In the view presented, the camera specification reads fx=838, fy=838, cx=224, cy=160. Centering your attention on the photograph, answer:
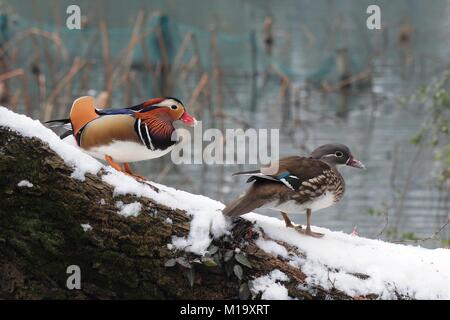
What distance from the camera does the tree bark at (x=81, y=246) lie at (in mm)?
3619

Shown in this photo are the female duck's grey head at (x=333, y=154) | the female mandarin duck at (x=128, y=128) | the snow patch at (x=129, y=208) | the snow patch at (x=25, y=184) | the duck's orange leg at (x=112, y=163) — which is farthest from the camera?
the female duck's grey head at (x=333, y=154)

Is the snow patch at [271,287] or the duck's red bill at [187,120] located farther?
the duck's red bill at [187,120]

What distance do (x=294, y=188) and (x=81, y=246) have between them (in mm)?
1108

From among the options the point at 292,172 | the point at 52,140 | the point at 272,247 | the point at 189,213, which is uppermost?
the point at 52,140

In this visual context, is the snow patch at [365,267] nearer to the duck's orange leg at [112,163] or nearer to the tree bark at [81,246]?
the tree bark at [81,246]

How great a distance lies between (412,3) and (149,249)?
33.6m

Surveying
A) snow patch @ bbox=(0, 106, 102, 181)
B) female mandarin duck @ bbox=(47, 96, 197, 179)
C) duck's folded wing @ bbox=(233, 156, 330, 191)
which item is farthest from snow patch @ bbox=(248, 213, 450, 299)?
snow patch @ bbox=(0, 106, 102, 181)

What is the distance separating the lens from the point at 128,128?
3.89 metres

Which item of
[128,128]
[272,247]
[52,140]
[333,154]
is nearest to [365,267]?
[272,247]

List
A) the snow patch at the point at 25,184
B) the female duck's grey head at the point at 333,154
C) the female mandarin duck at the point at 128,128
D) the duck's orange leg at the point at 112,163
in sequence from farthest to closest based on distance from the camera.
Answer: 1. the female duck's grey head at the point at 333,154
2. the duck's orange leg at the point at 112,163
3. the female mandarin duck at the point at 128,128
4. the snow patch at the point at 25,184

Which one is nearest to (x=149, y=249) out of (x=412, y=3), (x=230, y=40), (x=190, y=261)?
(x=190, y=261)

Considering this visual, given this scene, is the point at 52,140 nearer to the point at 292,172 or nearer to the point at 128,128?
the point at 128,128

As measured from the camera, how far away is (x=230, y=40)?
63.8ft

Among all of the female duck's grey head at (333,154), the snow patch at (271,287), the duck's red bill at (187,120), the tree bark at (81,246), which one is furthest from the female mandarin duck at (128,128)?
the female duck's grey head at (333,154)
